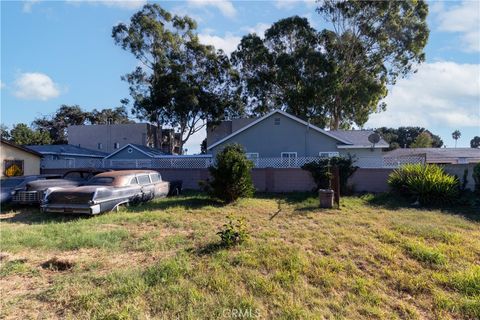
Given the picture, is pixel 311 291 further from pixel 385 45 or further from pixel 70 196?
pixel 385 45

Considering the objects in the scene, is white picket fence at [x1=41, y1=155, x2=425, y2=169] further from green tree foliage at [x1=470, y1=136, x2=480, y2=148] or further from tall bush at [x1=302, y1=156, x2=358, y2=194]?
green tree foliage at [x1=470, y1=136, x2=480, y2=148]

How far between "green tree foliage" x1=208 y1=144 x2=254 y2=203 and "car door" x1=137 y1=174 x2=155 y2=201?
2.19 m

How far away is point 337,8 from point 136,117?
22.3 meters

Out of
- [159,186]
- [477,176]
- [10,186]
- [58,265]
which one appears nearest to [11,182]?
[10,186]

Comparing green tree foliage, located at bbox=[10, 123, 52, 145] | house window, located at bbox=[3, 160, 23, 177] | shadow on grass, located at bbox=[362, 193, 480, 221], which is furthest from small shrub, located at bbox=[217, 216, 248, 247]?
green tree foliage, located at bbox=[10, 123, 52, 145]

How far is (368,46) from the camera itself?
2823cm

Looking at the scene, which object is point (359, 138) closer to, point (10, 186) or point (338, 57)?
point (338, 57)

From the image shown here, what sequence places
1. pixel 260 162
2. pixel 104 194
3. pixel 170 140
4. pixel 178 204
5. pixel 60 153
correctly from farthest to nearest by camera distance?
1. pixel 170 140
2. pixel 60 153
3. pixel 260 162
4. pixel 178 204
5. pixel 104 194

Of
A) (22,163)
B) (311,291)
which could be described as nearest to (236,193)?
(311,291)

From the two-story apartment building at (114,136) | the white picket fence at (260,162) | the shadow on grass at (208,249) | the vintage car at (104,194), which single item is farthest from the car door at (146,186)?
the two-story apartment building at (114,136)

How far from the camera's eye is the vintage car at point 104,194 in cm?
868

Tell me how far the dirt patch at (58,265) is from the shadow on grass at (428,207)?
8.97 m

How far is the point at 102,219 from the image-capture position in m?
8.30

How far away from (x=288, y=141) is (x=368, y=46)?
14473 mm
